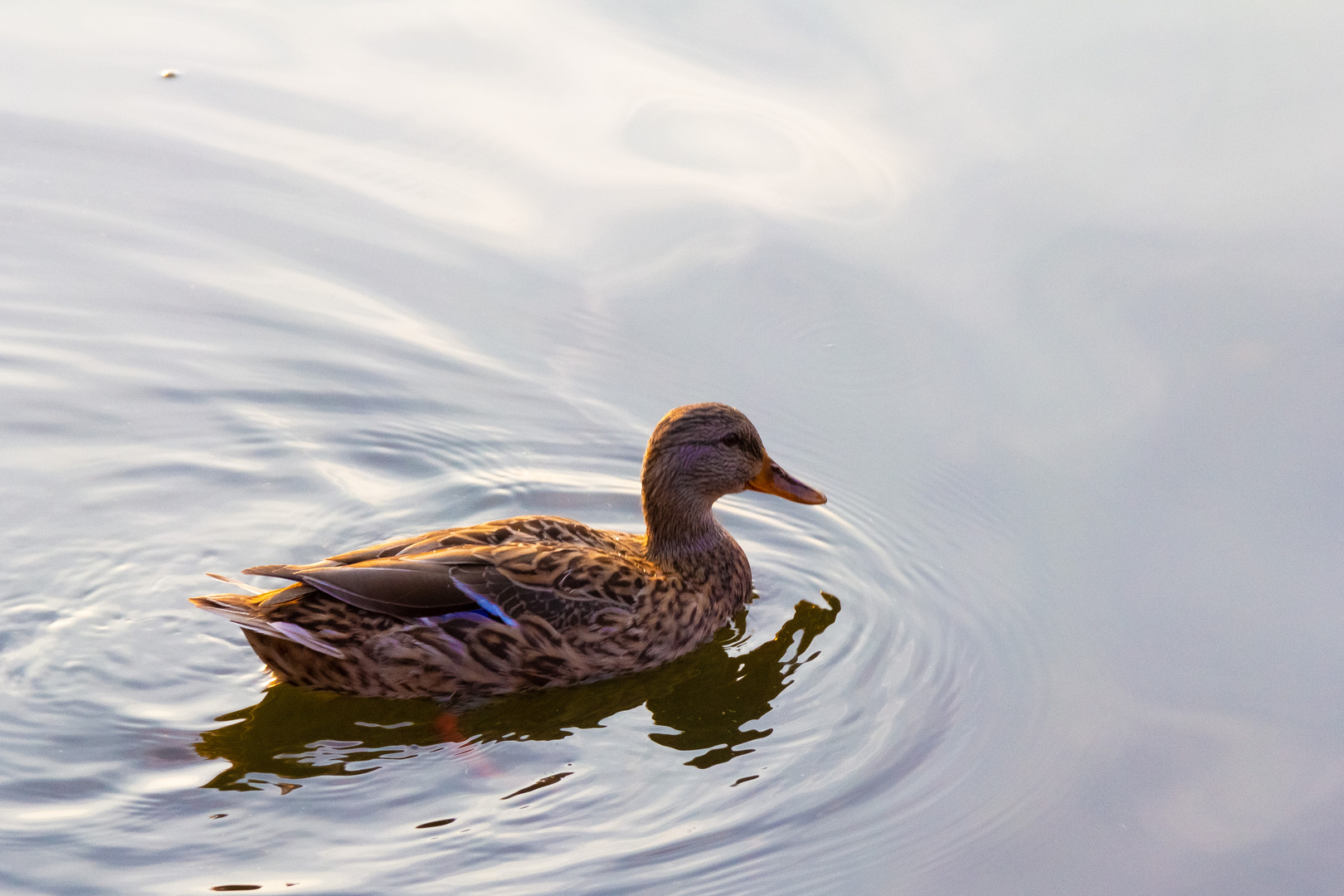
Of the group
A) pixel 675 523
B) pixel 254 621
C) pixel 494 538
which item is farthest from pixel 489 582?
pixel 675 523

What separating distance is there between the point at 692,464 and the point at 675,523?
0.29 metres

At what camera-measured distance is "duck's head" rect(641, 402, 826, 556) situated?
7.28 metres

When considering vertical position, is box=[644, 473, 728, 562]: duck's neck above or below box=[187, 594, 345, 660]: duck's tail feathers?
above

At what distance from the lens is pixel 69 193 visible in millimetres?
9312

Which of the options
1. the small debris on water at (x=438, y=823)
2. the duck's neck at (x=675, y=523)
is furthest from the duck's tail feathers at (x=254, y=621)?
the duck's neck at (x=675, y=523)

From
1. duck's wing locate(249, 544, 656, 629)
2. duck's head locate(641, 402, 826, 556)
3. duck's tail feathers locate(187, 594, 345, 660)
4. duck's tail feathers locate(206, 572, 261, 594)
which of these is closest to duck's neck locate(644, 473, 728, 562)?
duck's head locate(641, 402, 826, 556)

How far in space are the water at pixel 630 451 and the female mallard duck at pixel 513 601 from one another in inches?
5.8

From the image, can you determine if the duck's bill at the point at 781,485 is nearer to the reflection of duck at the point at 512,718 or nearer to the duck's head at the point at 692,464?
the duck's head at the point at 692,464

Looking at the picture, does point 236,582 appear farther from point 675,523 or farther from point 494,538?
point 675,523

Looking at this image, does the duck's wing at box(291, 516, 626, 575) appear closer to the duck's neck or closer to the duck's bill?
the duck's neck

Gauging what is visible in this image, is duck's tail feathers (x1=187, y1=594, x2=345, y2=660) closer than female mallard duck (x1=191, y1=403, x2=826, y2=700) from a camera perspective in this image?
Yes

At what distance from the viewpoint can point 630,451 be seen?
8086mm

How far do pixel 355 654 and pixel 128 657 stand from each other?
3.15 feet

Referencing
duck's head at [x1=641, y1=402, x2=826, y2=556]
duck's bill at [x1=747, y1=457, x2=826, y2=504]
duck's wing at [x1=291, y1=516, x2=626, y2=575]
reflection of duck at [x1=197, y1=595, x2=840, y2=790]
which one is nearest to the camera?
reflection of duck at [x1=197, y1=595, x2=840, y2=790]
